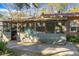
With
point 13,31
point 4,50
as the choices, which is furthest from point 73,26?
point 4,50

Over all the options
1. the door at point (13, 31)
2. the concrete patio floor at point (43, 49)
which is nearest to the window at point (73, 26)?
the concrete patio floor at point (43, 49)

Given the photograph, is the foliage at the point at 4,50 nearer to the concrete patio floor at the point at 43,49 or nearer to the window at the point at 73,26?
the concrete patio floor at the point at 43,49

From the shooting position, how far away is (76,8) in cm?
365

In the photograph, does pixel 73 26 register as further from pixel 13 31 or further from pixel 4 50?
pixel 4 50

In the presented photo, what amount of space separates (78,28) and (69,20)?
205 mm

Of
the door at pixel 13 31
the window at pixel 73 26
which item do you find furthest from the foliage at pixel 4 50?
the window at pixel 73 26

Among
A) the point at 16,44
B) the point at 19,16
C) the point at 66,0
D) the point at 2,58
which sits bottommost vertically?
the point at 2,58

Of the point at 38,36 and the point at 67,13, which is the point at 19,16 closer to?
the point at 38,36

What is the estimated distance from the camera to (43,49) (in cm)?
367

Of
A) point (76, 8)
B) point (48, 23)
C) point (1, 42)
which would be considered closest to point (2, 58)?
point (1, 42)

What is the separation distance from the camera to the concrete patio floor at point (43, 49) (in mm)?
3643

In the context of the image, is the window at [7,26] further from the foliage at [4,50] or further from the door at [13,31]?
the foliage at [4,50]

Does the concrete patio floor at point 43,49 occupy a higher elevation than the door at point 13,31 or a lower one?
lower

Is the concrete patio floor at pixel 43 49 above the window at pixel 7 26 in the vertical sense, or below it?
below
